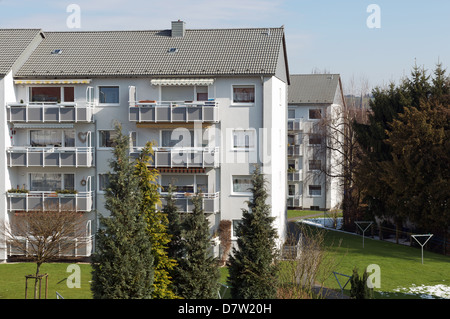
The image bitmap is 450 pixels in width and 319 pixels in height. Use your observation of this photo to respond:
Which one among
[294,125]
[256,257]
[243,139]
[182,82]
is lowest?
[256,257]

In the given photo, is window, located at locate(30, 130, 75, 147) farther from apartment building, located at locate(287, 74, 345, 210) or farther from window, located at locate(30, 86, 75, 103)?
apartment building, located at locate(287, 74, 345, 210)

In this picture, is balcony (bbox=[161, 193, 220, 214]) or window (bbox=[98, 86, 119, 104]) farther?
window (bbox=[98, 86, 119, 104])

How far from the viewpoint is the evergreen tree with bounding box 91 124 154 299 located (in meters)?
19.6

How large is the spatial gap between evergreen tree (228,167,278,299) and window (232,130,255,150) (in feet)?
37.3

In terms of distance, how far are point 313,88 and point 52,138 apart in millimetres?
35857

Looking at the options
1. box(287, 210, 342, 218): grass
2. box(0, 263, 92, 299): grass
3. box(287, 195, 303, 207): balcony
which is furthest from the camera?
box(287, 195, 303, 207): balcony

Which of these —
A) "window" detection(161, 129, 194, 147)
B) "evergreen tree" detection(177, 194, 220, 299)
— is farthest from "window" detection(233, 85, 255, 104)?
"evergreen tree" detection(177, 194, 220, 299)

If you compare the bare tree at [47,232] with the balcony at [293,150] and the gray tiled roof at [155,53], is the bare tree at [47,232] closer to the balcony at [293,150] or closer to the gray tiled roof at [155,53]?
the gray tiled roof at [155,53]

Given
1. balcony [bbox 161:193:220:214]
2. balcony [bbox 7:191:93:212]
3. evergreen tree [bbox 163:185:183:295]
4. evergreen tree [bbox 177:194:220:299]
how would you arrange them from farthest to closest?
balcony [bbox 7:191:93:212]
balcony [bbox 161:193:220:214]
evergreen tree [bbox 163:185:183:295]
evergreen tree [bbox 177:194:220:299]

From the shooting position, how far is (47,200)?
34438 millimetres

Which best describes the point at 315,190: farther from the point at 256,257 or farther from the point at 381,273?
the point at 256,257

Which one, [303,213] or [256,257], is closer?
[256,257]

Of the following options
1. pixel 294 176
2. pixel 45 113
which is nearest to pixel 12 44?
pixel 45 113

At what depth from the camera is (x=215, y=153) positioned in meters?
34.4
